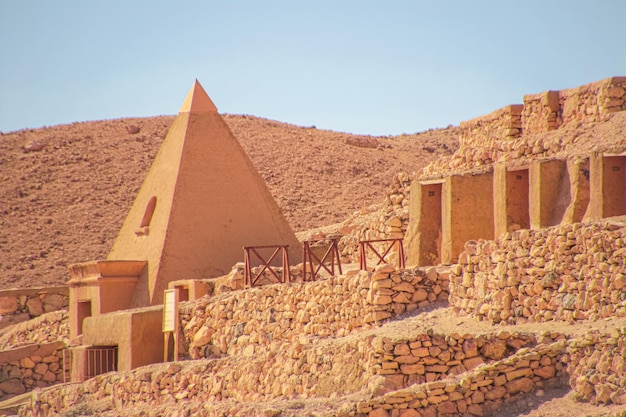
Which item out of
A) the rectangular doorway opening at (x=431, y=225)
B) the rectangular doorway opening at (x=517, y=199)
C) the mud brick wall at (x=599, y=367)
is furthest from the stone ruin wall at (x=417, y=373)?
the rectangular doorway opening at (x=517, y=199)

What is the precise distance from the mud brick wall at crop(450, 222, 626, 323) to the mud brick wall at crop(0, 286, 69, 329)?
11.7 metres

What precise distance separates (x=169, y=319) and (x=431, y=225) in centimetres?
422

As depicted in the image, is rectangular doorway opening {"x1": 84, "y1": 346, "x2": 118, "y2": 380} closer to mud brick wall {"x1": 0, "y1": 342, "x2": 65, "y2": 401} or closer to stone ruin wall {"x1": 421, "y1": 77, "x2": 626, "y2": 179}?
mud brick wall {"x1": 0, "y1": 342, "x2": 65, "y2": 401}

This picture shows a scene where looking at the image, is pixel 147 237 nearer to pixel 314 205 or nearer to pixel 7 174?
pixel 314 205

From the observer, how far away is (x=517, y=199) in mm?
15336

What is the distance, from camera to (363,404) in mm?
11875

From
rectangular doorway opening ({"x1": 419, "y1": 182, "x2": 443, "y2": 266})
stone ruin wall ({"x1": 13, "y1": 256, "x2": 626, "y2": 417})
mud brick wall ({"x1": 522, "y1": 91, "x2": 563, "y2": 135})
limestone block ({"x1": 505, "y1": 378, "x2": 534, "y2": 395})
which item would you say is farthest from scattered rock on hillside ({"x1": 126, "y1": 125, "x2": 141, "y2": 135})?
limestone block ({"x1": 505, "y1": 378, "x2": 534, "y2": 395})

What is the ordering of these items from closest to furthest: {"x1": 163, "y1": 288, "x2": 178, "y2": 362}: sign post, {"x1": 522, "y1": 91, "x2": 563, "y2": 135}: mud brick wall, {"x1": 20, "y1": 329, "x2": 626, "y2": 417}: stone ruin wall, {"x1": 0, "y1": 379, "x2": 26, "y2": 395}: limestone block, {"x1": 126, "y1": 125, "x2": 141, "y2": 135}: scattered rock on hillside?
{"x1": 20, "y1": 329, "x2": 626, "y2": 417}: stone ruin wall < {"x1": 522, "y1": 91, "x2": 563, "y2": 135}: mud brick wall < {"x1": 163, "y1": 288, "x2": 178, "y2": 362}: sign post < {"x1": 0, "y1": 379, "x2": 26, "y2": 395}: limestone block < {"x1": 126, "y1": 125, "x2": 141, "y2": 135}: scattered rock on hillside

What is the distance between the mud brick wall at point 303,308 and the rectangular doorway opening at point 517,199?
1.48 metres

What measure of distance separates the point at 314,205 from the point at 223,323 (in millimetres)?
16447

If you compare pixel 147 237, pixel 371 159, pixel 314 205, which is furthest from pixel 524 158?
pixel 371 159

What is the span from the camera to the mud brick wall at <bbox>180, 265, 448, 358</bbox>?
14156 mm

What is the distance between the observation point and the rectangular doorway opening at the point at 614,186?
14.0 meters

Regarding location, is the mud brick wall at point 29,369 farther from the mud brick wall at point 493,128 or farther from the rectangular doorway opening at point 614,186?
the rectangular doorway opening at point 614,186
